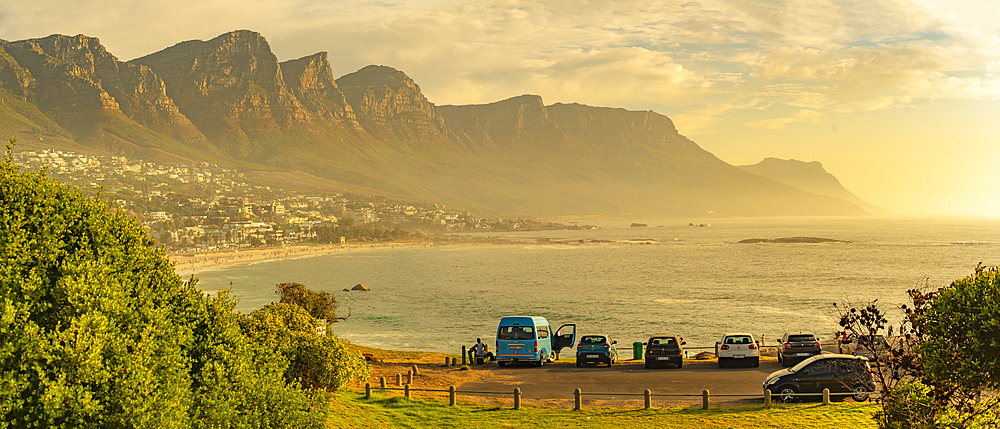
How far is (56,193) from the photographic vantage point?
30.9 ft

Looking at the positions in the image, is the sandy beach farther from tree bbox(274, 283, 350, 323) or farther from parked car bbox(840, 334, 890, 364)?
parked car bbox(840, 334, 890, 364)

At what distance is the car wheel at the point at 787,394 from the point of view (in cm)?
2033

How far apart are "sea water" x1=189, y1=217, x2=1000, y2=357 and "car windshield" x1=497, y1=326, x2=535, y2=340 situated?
19713mm

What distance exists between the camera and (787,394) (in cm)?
2042

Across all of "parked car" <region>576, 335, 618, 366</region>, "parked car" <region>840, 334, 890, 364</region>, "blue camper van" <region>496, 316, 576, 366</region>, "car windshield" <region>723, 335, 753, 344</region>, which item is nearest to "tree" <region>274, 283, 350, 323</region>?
"blue camper van" <region>496, 316, 576, 366</region>

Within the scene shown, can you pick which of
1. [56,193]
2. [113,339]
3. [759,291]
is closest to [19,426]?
[113,339]

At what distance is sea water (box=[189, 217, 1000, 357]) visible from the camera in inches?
2453

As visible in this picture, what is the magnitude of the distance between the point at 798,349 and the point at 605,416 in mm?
14132

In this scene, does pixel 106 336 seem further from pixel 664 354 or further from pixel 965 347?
pixel 664 354

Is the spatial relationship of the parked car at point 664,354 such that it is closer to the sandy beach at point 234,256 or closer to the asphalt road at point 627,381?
the asphalt road at point 627,381

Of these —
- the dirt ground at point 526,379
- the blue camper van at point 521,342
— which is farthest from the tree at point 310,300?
the blue camper van at point 521,342

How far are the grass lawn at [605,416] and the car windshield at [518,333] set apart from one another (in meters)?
9.37

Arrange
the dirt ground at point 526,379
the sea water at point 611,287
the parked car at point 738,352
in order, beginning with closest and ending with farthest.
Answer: the dirt ground at point 526,379
the parked car at point 738,352
the sea water at point 611,287

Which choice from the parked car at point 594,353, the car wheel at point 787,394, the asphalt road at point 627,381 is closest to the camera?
the car wheel at point 787,394
